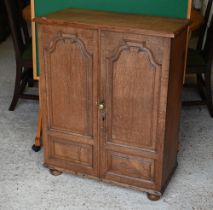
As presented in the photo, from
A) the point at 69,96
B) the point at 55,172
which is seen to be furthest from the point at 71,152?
the point at 69,96

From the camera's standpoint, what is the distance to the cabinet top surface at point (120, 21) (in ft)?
6.44

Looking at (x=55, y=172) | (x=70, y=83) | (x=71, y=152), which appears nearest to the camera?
(x=70, y=83)

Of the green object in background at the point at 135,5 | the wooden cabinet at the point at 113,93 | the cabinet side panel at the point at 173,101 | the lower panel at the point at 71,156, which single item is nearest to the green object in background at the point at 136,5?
the green object in background at the point at 135,5

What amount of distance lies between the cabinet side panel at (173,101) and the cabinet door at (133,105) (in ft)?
0.20

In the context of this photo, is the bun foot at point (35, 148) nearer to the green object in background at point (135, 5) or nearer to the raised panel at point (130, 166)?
the raised panel at point (130, 166)

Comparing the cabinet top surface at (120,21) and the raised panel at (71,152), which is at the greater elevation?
the cabinet top surface at (120,21)

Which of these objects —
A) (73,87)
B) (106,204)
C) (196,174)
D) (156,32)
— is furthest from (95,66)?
(196,174)

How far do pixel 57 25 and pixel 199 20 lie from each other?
4.10 feet

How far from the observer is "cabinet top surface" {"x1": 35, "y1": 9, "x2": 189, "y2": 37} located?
1.96 m

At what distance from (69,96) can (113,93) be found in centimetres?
26

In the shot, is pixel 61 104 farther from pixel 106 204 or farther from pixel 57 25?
pixel 106 204

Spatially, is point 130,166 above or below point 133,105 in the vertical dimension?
below

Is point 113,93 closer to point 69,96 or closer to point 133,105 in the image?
point 133,105

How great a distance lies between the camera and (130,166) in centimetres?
229
